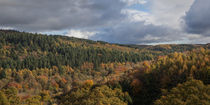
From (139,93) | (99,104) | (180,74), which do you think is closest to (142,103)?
(139,93)

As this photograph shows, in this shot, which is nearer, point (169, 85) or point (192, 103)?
point (192, 103)

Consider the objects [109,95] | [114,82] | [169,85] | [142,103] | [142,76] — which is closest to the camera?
[109,95]

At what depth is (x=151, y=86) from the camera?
142 meters

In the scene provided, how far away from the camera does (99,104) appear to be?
286ft

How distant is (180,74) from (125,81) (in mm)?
40489

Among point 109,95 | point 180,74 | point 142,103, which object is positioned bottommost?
point 142,103

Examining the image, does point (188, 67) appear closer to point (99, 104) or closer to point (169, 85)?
point (169, 85)

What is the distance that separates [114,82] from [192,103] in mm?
77951

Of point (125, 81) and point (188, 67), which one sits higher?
point (188, 67)

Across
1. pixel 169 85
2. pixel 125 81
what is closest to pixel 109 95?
pixel 125 81

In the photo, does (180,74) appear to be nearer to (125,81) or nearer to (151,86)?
(151,86)

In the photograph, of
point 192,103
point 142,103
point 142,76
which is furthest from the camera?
point 142,76

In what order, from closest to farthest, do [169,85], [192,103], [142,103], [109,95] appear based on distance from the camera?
1. [192,103]
2. [109,95]
3. [142,103]
4. [169,85]

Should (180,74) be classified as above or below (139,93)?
above
